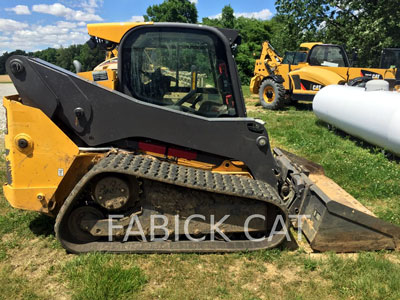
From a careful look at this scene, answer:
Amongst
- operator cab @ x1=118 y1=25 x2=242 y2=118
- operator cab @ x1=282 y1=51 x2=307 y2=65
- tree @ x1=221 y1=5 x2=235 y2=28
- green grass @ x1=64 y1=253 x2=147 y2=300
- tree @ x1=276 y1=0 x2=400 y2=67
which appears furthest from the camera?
tree @ x1=221 y1=5 x2=235 y2=28

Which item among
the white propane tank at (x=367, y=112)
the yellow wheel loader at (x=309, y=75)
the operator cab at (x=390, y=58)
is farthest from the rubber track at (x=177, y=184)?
the operator cab at (x=390, y=58)

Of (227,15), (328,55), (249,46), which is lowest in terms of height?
(328,55)

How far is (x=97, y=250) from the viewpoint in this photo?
10.3ft

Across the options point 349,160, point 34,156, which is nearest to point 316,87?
point 349,160

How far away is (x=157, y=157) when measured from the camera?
11.3ft

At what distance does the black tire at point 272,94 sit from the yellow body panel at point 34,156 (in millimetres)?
9885

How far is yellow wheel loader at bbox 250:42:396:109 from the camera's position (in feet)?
37.4

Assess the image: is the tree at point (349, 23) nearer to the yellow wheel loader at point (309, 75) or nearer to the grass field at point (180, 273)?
the yellow wheel loader at point (309, 75)

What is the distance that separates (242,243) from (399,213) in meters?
2.36

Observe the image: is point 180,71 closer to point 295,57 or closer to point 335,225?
point 335,225

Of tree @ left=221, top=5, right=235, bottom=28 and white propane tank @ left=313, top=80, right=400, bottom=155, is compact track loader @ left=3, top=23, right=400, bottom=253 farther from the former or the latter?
tree @ left=221, top=5, right=235, bottom=28

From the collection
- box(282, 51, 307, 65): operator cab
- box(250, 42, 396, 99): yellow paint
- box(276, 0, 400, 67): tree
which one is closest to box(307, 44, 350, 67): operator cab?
box(250, 42, 396, 99): yellow paint

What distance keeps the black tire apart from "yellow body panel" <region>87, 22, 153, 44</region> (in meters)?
9.24

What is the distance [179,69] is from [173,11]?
46829 mm
